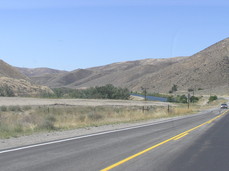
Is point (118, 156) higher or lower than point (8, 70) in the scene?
lower

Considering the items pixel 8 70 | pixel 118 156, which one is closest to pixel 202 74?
A: pixel 8 70

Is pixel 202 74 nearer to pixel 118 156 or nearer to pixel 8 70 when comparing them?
pixel 8 70

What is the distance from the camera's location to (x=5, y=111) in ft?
115

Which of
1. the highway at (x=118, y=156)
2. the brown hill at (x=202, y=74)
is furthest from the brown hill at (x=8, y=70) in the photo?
the highway at (x=118, y=156)

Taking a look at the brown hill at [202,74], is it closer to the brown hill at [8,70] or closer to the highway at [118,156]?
the brown hill at [8,70]

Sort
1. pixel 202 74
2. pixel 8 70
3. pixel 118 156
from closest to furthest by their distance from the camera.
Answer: pixel 118 156
pixel 8 70
pixel 202 74

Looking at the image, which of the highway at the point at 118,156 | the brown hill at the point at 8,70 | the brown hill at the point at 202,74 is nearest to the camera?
the highway at the point at 118,156

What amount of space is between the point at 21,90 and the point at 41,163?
7052 centimetres

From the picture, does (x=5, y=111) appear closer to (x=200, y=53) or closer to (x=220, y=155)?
(x=220, y=155)

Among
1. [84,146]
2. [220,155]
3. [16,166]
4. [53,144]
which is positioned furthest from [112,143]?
[16,166]

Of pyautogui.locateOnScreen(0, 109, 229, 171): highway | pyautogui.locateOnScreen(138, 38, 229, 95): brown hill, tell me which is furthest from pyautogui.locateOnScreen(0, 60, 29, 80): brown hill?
pyautogui.locateOnScreen(0, 109, 229, 171): highway

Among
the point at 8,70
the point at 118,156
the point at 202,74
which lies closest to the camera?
the point at 118,156

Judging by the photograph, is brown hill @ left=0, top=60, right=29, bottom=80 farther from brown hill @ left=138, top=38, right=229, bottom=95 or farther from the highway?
the highway

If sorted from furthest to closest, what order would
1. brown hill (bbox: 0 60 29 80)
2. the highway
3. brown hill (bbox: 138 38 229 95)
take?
1. brown hill (bbox: 138 38 229 95)
2. brown hill (bbox: 0 60 29 80)
3. the highway
